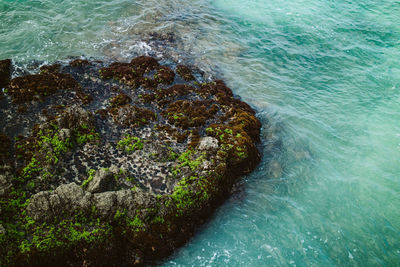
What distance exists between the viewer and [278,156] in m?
12.8

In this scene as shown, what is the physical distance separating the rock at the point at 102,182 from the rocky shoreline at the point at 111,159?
0.11 feet

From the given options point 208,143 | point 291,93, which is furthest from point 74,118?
point 291,93

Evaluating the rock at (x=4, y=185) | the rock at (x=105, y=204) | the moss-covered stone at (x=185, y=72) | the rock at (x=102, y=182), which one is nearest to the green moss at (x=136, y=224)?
the rock at (x=105, y=204)

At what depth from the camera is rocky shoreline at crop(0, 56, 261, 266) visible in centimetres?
773

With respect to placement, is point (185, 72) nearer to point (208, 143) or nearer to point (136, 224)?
point (208, 143)

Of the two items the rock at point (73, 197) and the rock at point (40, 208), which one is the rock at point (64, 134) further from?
the rock at point (40, 208)

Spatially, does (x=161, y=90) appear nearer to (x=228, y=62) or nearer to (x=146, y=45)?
(x=146, y=45)

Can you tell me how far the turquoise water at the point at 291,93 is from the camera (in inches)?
387

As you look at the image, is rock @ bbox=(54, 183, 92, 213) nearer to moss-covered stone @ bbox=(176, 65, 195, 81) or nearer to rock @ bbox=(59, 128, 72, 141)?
rock @ bbox=(59, 128, 72, 141)

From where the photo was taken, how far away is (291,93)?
17031 mm

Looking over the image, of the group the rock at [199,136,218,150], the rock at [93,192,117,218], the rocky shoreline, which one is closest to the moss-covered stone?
the rocky shoreline

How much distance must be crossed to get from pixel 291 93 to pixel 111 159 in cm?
1212

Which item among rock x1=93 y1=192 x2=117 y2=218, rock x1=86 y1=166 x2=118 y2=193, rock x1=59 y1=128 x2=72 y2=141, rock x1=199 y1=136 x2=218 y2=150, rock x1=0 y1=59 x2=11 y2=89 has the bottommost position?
rock x1=93 y1=192 x2=117 y2=218

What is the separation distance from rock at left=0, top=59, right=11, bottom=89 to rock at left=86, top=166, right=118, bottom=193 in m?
6.98
